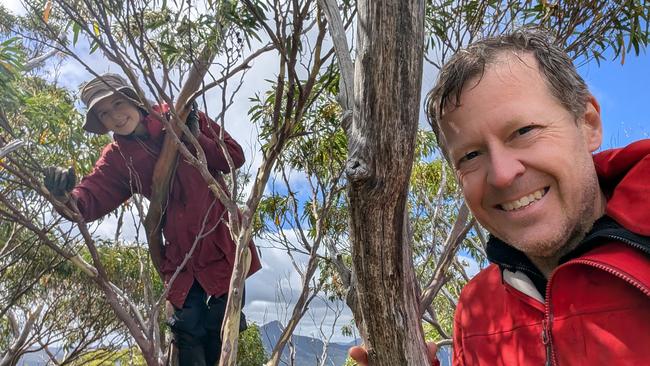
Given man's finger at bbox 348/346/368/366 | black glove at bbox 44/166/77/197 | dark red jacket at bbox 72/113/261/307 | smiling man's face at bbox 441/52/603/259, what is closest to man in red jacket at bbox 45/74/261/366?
dark red jacket at bbox 72/113/261/307

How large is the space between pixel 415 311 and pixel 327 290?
510 centimetres

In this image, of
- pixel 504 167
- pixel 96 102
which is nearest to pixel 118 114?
pixel 96 102

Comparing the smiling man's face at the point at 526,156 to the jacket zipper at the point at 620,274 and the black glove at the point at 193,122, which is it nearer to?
the jacket zipper at the point at 620,274

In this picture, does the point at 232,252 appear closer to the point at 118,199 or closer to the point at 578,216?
the point at 118,199

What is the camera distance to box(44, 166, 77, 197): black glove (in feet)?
7.59

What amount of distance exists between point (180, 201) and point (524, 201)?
2.11 m

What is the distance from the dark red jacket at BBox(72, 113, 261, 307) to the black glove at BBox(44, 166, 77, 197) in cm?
29

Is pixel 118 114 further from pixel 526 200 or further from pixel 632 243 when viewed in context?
pixel 632 243

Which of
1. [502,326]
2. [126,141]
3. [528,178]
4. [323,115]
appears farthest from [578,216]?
[323,115]

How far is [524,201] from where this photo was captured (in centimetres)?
98

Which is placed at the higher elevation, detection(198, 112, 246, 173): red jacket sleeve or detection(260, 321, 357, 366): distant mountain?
detection(198, 112, 246, 173): red jacket sleeve

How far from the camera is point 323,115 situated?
3697mm

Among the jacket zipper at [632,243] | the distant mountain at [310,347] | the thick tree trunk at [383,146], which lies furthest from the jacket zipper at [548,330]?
the distant mountain at [310,347]

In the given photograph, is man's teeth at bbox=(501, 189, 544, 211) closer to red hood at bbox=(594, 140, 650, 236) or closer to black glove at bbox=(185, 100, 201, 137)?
red hood at bbox=(594, 140, 650, 236)
